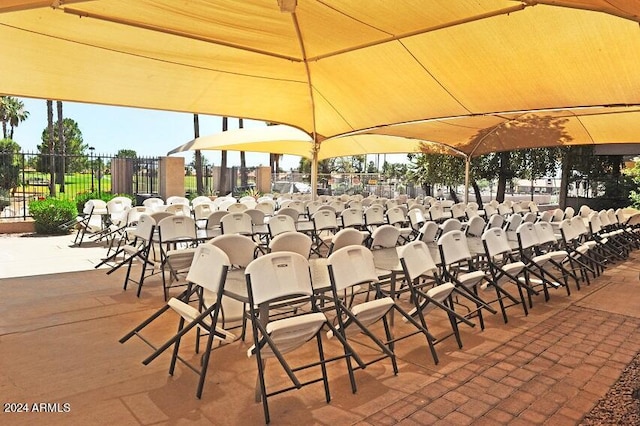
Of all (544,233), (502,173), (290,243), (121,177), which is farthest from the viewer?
(502,173)

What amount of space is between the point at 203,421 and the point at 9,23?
5814 millimetres

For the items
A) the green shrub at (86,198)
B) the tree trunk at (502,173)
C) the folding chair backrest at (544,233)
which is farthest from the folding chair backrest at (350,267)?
the tree trunk at (502,173)

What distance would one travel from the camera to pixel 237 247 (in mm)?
4598

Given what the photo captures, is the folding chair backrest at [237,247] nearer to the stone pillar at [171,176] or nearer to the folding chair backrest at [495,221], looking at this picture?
the folding chair backrest at [495,221]

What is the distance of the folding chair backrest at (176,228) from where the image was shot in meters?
5.94

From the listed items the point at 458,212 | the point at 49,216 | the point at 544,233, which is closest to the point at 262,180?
the point at 49,216

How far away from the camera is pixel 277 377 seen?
355 centimetres

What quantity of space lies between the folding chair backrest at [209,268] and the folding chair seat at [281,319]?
0.88ft

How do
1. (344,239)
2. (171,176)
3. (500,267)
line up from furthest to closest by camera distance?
(171,176) → (500,267) → (344,239)

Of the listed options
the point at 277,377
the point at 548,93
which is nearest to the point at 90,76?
the point at 277,377

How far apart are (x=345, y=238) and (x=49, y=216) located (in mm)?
8734

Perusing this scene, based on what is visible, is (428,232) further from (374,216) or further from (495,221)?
(374,216)

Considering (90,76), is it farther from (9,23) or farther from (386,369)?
(386,369)

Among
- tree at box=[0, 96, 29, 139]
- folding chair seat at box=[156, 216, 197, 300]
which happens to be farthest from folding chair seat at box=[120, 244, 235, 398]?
tree at box=[0, 96, 29, 139]
